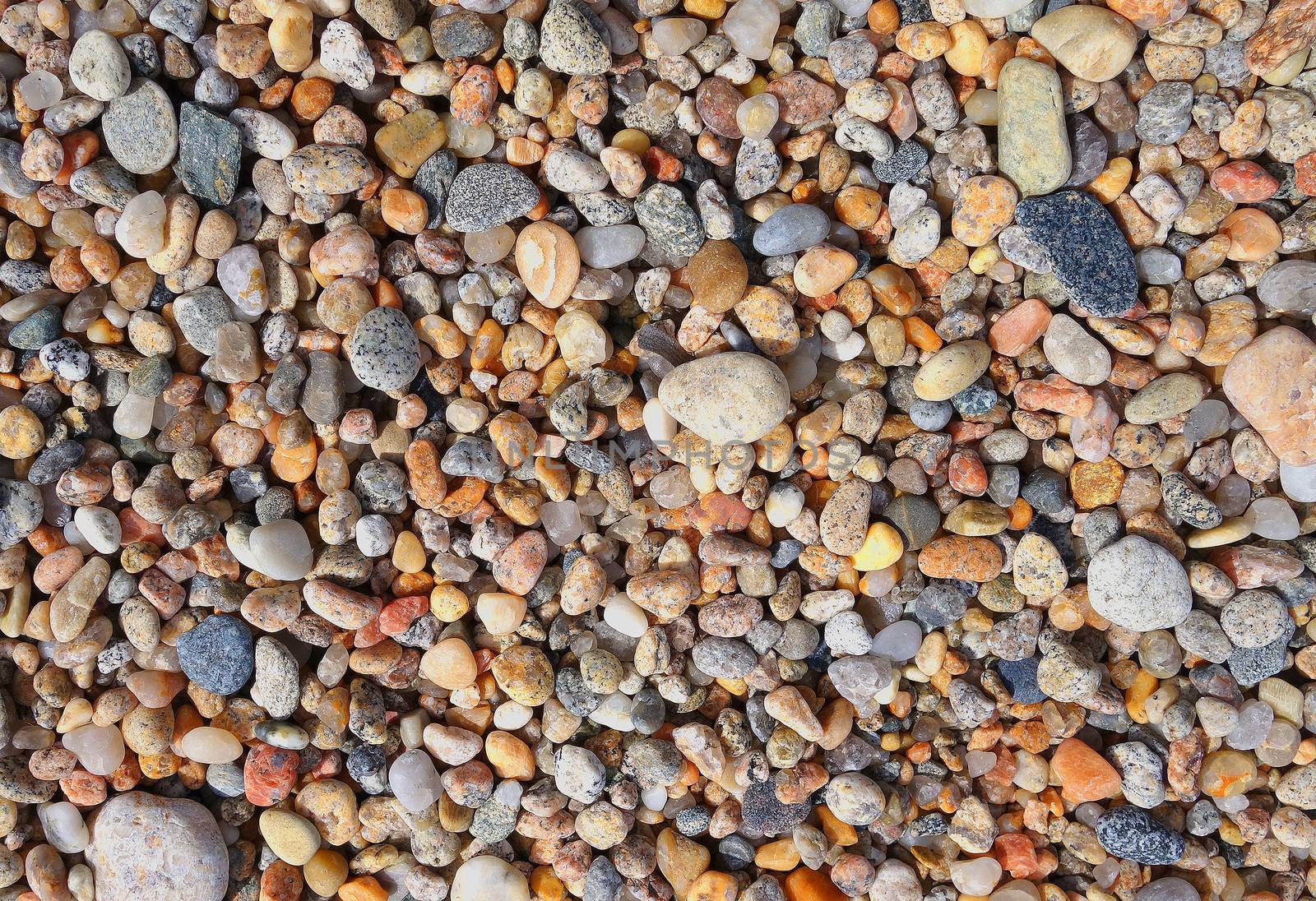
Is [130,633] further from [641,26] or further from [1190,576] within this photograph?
[1190,576]

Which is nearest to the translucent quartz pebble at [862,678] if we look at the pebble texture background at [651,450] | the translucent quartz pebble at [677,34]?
the pebble texture background at [651,450]

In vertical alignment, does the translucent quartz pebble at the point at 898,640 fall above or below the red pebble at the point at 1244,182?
below

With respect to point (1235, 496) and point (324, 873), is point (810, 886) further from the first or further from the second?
point (1235, 496)

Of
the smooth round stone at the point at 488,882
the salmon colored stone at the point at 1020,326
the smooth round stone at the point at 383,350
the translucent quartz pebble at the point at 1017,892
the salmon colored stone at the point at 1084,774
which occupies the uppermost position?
the salmon colored stone at the point at 1020,326

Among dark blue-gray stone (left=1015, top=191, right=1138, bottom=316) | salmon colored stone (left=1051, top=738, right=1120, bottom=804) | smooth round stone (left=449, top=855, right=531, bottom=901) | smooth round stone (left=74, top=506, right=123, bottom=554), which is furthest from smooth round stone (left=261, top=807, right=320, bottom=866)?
dark blue-gray stone (left=1015, top=191, right=1138, bottom=316)

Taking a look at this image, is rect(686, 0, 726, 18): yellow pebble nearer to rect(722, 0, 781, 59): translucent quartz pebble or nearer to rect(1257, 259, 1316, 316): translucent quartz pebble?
rect(722, 0, 781, 59): translucent quartz pebble

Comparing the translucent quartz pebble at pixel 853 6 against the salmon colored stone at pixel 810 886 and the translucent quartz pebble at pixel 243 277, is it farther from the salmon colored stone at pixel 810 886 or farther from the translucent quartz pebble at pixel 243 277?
the salmon colored stone at pixel 810 886

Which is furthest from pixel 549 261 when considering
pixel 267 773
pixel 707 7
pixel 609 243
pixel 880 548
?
pixel 267 773
